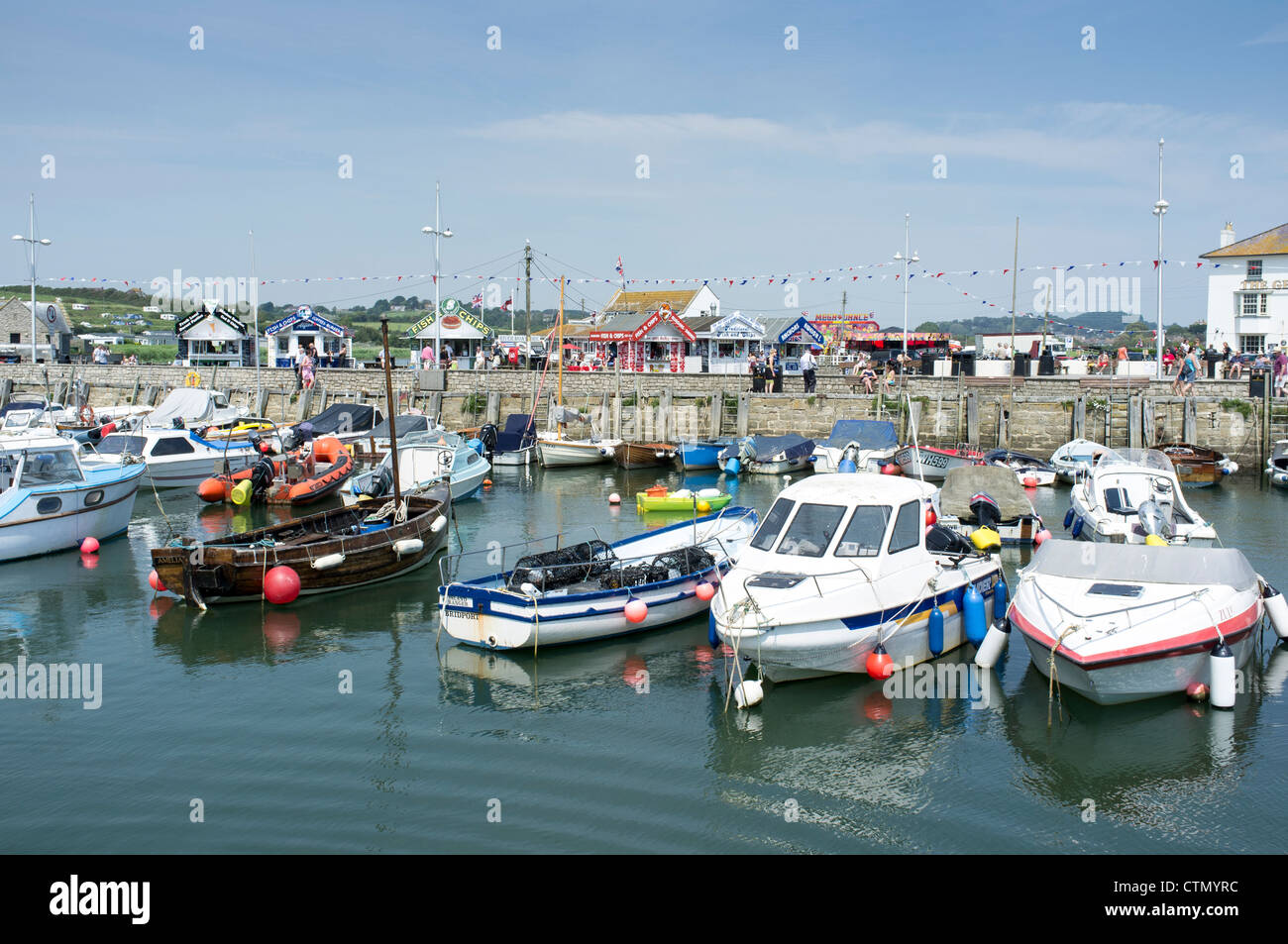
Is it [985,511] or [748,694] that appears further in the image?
[985,511]

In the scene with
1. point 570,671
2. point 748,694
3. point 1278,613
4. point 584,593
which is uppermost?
point 584,593

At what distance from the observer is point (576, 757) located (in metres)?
12.0

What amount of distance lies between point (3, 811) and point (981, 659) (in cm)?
1163

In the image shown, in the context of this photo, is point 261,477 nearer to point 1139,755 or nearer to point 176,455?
point 176,455

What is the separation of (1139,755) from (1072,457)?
76.7 ft

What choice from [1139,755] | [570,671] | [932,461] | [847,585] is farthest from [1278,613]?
[932,461]

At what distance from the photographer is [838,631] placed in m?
13.4

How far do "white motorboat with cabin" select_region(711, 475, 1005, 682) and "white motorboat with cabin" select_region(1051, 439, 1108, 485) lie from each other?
735 inches

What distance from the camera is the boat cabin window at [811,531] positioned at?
1456 cm

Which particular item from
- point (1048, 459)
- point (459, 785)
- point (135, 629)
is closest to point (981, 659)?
point (459, 785)

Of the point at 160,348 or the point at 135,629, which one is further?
the point at 160,348

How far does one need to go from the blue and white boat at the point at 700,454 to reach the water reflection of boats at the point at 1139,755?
23.7 meters
